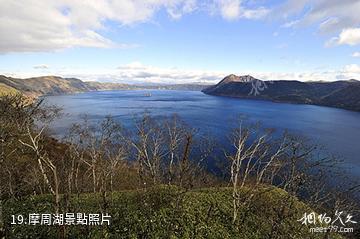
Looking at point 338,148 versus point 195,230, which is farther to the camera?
point 338,148

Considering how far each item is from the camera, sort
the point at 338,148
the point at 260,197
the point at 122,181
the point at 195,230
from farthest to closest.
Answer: the point at 338,148 → the point at 122,181 → the point at 260,197 → the point at 195,230

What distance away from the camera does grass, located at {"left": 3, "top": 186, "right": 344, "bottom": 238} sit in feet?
61.2

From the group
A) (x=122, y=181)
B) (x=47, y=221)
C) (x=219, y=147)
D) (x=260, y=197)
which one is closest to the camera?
(x=47, y=221)

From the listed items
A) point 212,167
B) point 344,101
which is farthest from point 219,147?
point 344,101

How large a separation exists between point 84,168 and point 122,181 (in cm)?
1039

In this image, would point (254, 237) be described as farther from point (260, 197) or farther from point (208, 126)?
point (208, 126)

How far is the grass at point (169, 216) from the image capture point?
18656 mm

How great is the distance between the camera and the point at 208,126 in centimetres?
8550

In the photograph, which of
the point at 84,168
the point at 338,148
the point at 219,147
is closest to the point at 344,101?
the point at 338,148

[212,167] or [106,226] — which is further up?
[106,226]

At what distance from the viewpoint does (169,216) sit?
2152cm

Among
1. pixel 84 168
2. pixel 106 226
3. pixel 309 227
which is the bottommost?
pixel 84 168

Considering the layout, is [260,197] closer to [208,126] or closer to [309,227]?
[309,227]

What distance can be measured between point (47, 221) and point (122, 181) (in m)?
24.9
